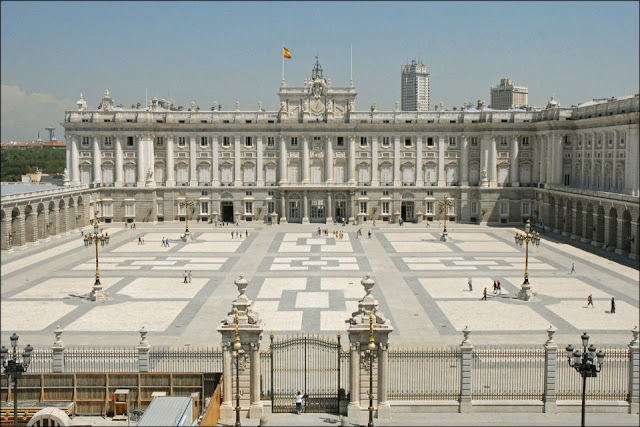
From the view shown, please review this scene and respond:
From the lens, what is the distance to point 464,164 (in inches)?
3504

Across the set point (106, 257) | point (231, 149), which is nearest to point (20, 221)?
point (106, 257)

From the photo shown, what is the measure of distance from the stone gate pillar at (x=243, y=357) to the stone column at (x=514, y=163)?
68.1 metres

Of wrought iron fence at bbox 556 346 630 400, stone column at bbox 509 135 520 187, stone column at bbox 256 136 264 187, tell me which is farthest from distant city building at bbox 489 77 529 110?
wrought iron fence at bbox 556 346 630 400

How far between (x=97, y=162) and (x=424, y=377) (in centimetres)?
6862

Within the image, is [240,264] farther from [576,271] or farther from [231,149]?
[231,149]

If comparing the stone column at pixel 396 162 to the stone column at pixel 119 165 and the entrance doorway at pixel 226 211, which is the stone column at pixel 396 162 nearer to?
the entrance doorway at pixel 226 211

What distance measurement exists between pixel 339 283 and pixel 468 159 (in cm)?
4435

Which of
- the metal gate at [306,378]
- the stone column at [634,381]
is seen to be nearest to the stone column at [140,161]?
the metal gate at [306,378]

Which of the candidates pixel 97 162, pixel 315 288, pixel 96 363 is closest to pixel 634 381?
pixel 96 363

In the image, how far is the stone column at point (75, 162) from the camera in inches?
3423

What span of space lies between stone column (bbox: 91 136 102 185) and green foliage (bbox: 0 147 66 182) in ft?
168

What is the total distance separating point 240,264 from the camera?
57.6m

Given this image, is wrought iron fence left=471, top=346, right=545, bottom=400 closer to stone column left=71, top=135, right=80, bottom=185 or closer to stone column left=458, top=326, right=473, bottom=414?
stone column left=458, top=326, right=473, bottom=414

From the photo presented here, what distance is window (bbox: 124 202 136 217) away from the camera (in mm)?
88250
